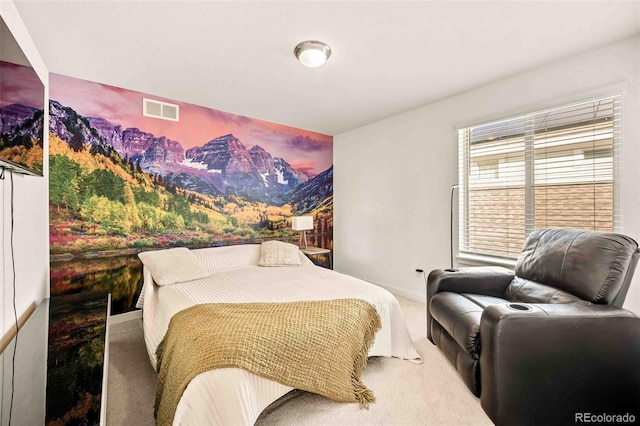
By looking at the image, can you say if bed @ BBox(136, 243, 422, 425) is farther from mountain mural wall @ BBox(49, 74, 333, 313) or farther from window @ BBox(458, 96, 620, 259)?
window @ BBox(458, 96, 620, 259)

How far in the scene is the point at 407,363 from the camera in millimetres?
2252

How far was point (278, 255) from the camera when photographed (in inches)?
138

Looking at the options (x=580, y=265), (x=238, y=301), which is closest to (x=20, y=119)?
(x=238, y=301)

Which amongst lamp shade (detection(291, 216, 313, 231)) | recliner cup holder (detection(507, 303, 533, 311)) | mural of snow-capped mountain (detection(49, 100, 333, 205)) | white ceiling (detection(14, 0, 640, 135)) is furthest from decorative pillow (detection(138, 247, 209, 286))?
recliner cup holder (detection(507, 303, 533, 311))

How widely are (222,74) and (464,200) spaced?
9.56 ft

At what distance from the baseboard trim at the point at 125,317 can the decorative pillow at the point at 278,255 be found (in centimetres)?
139

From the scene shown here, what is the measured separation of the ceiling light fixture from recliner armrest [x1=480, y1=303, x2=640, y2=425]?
2200 mm

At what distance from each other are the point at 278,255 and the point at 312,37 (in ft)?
7.64

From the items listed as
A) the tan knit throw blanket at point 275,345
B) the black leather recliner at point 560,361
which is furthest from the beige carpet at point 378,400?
the black leather recliner at point 560,361

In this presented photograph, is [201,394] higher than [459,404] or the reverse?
higher

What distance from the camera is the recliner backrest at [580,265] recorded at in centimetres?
175

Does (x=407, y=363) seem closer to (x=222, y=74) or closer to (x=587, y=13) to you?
(x=587, y=13)

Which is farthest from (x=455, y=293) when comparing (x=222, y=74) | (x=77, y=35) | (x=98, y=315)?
(x=77, y=35)

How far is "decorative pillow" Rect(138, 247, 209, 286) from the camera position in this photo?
2635 mm
